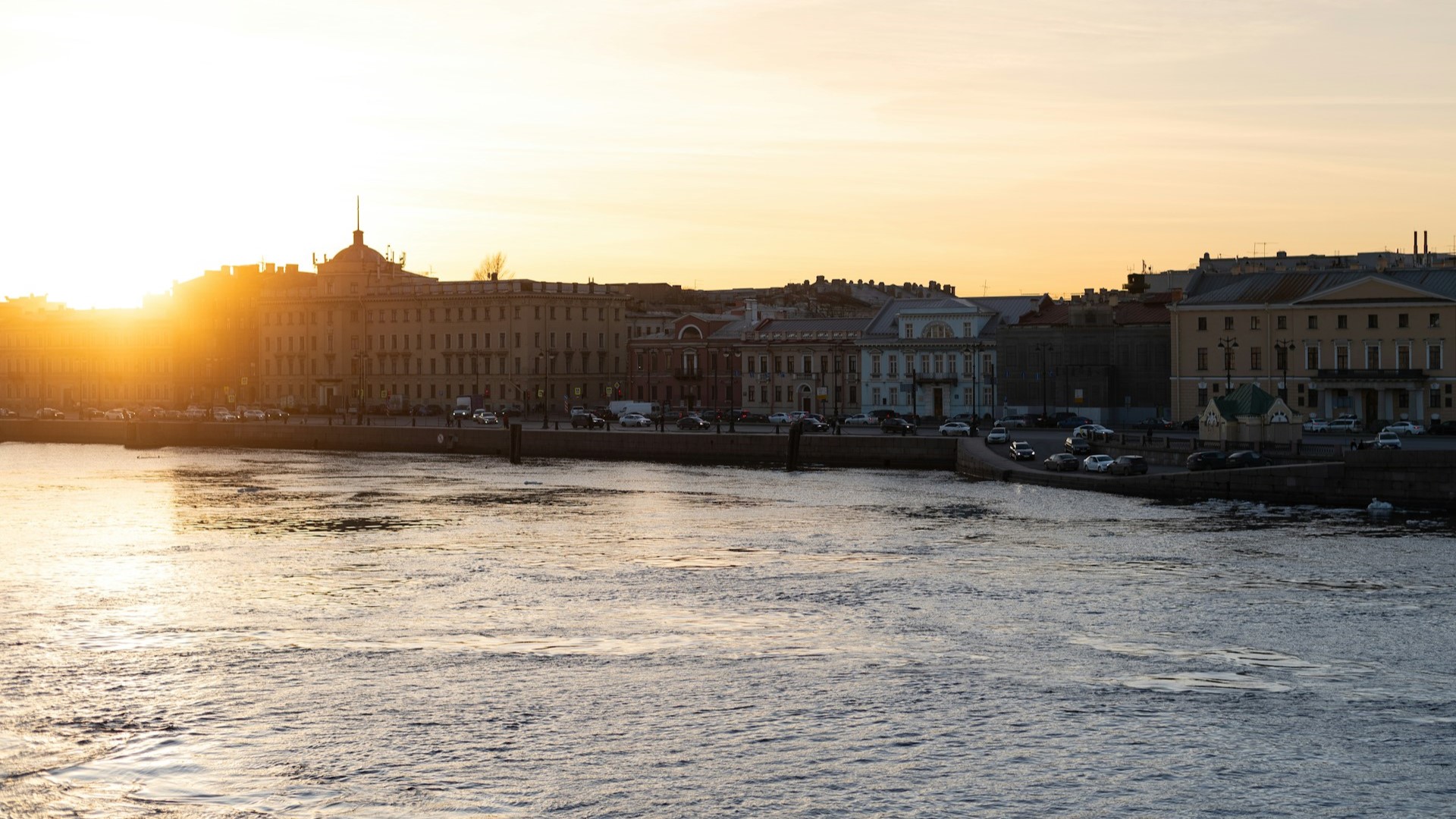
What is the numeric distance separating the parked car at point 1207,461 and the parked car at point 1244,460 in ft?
0.64

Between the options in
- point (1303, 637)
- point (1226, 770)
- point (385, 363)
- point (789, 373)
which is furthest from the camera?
point (385, 363)

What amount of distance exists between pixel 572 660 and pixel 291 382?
376 feet

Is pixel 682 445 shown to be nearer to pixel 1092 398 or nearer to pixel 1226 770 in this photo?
A: pixel 1092 398

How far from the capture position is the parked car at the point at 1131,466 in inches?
2400

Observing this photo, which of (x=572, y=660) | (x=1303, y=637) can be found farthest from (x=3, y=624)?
(x=1303, y=637)

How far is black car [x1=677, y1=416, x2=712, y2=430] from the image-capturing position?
95625 mm

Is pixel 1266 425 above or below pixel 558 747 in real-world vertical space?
above

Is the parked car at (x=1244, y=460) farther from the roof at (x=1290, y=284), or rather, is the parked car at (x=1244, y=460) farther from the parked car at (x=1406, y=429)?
the roof at (x=1290, y=284)

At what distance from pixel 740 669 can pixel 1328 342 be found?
2495 inches

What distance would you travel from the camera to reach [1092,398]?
96.7m

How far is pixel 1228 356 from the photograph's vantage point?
85.6 metres

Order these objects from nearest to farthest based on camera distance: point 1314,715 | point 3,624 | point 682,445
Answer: point 1314,715 → point 3,624 → point 682,445

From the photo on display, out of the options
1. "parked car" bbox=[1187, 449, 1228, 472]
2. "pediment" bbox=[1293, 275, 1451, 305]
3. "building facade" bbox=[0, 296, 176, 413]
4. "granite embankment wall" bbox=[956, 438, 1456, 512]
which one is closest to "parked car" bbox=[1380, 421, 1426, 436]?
"pediment" bbox=[1293, 275, 1451, 305]

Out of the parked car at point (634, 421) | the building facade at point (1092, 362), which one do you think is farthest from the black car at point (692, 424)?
the building facade at point (1092, 362)
